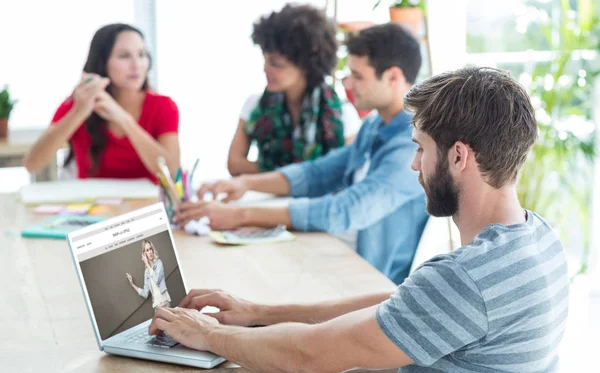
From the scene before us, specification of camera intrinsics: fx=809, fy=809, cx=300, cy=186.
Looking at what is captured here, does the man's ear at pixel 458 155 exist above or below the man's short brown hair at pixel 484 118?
below

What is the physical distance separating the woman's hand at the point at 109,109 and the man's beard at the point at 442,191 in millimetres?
1766

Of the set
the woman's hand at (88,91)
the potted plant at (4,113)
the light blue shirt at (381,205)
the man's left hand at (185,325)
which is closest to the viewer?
the man's left hand at (185,325)

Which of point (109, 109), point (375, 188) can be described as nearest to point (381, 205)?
point (375, 188)

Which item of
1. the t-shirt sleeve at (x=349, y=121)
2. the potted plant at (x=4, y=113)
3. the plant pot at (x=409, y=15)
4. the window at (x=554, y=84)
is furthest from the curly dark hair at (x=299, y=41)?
the potted plant at (x=4, y=113)

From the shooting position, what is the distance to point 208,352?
1.34m

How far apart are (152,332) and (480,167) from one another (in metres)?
0.62

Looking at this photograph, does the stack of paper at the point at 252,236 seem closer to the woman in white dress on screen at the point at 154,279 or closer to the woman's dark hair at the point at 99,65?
the woman in white dress on screen at the point at 154,279

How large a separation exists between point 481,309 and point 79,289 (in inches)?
38.4

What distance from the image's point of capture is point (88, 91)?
2754mm

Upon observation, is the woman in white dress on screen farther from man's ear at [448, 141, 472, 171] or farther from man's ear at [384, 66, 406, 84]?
man's ear at [384, 66, 406, 84]

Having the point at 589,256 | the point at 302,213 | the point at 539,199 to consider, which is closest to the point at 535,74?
the point at 539,199

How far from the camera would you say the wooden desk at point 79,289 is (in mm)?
1366

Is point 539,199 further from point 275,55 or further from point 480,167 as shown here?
point 480,167

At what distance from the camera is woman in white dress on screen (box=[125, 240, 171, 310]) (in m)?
1.46
